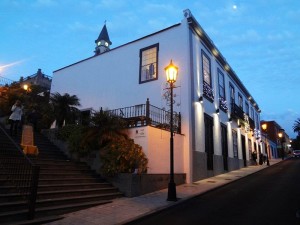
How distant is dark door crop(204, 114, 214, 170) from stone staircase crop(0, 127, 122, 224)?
8074mm

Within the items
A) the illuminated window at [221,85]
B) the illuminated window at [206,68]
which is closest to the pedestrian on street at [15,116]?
the illuminated window at [206,68]

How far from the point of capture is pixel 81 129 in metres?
12.9

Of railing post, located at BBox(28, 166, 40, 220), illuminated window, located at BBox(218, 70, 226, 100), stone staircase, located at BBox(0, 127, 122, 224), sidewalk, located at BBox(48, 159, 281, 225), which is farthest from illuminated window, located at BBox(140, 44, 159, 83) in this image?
railing post, located at BBox(28, 166, 40, 220)

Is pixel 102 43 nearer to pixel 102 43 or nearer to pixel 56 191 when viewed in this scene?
pixel 102 43

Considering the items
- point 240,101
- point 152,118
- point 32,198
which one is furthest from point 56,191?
point 240,101

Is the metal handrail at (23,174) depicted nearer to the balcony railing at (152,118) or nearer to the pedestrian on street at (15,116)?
the pedestrian on street at (15,116)

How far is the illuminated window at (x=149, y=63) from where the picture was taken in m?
17.1

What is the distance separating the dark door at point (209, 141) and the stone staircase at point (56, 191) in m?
8.07

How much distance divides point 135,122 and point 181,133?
301cm

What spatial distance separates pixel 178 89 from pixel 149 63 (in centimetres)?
304

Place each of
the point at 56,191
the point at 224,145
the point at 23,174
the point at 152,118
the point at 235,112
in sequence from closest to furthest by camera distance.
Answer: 1. the point at 23,174
2. the point at 56,191
3. the point at 152,118
4. the point at 224,145
5. the point at 235,112

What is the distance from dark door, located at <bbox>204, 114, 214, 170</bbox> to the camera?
17188 millimetres

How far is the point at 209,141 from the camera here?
17734 mm

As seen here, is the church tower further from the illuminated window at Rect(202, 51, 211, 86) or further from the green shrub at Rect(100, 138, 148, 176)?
the green shrub at Rect(100, 138, 148, 176)
